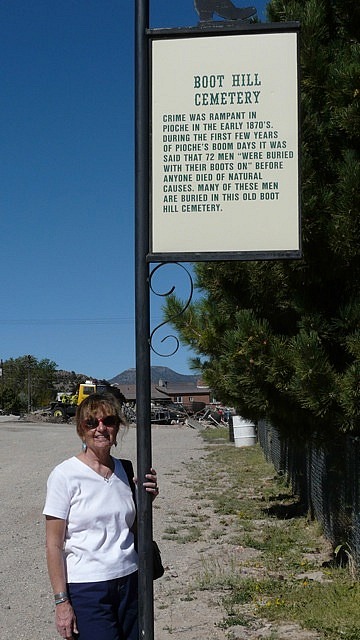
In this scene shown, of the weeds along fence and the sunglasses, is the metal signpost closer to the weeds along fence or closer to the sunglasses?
the sunglasses

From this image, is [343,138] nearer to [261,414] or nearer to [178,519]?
[261,414]

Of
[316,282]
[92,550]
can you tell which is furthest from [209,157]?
[316,282]

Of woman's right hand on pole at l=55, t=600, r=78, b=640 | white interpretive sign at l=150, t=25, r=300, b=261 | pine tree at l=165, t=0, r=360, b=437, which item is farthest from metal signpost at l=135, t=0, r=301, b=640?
pine tree at l=165, t=0, r=360, b=437

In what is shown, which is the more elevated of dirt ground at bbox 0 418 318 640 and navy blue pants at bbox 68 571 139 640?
navy blue pants at bbox 68 571 139 640

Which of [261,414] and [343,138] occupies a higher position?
[343,138]

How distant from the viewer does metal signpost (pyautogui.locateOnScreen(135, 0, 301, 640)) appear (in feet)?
12.1

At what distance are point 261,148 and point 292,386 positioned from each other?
3.99m

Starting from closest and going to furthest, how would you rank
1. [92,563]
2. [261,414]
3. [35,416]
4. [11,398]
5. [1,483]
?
1. [92,563]
2. [261,414]
3. [1,483]
4. [35,416]
5. [11,398]

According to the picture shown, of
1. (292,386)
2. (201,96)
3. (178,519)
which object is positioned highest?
(201,96)

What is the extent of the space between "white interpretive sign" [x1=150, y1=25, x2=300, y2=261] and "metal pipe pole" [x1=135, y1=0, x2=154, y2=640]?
1.7 inches

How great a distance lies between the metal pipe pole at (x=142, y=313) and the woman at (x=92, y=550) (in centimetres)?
7

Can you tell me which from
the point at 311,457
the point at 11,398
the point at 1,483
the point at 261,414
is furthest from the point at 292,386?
the point at 11,398

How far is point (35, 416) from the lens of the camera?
6575cm

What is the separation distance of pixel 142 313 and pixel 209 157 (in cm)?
76
